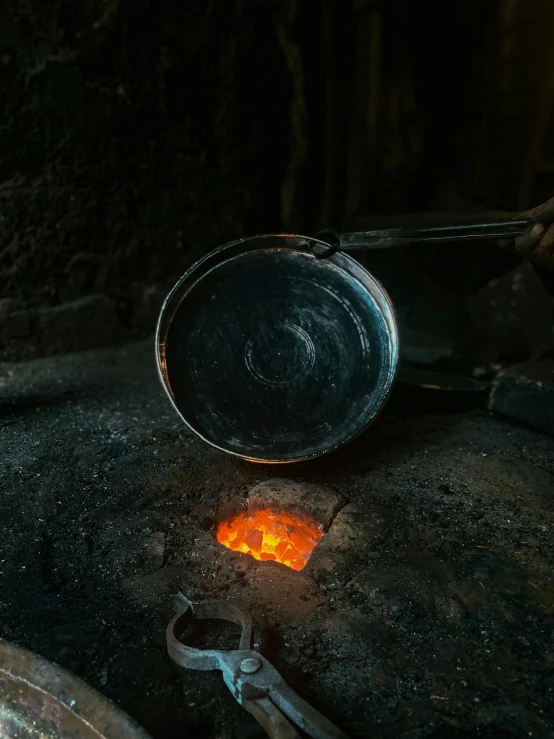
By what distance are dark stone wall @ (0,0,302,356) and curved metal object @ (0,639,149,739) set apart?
2601mm

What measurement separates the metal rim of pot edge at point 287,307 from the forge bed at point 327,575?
0.24 m

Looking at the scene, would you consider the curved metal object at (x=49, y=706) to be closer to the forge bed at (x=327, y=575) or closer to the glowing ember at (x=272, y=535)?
the forge bed at (x=327, y=575)

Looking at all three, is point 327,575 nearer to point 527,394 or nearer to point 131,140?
point 527,394

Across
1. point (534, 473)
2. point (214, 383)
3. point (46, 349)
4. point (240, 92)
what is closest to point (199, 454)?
point (214, 383)

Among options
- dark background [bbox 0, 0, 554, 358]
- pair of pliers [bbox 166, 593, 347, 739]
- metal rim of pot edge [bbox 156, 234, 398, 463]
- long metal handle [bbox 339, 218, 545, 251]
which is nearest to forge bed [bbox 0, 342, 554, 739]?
pair of pliers [bbox 166, 593, 347, 739]

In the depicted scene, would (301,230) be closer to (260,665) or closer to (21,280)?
(21,280)

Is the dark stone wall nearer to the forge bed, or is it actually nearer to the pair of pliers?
the forge bed

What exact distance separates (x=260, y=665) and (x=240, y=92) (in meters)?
3.43

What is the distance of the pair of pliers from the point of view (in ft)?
3.60

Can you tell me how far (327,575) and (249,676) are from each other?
0.46m

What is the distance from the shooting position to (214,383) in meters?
2.17

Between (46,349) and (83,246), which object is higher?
(83,246)

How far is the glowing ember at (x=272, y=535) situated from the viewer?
187 centimetres

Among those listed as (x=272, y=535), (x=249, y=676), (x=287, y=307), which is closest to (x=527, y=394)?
(x=287, y=307)
